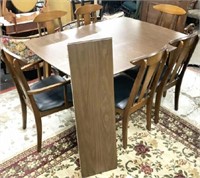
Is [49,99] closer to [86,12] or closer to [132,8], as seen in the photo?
[86,12]

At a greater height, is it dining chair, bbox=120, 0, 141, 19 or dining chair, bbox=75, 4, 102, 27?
dining chair, bbox=75, 4, 102, 27

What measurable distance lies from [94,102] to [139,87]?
0.43 meters

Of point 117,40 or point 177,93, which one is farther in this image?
point 177,93

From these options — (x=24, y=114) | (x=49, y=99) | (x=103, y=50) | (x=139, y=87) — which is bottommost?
(x=24, y=114)

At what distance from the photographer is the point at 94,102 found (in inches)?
65.5

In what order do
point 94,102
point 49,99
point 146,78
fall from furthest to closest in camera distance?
1. point 49,99
2. point 146,78
3. point 94,102

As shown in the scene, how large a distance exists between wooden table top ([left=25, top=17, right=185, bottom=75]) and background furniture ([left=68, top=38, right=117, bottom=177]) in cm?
21

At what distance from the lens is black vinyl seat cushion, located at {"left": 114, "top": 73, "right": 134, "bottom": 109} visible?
1974mm

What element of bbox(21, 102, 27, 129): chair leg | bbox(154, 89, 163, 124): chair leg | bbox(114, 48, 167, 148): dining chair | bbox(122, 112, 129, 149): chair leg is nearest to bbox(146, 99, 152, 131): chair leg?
bbox(114, 48, 167, 148): dining chair

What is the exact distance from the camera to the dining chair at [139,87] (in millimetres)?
1690

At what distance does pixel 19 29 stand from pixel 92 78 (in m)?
2.44

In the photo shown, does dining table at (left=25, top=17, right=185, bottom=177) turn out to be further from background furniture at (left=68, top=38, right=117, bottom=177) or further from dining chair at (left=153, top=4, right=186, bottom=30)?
dining chair at (left=153, top=4, right=186, bottom=30)

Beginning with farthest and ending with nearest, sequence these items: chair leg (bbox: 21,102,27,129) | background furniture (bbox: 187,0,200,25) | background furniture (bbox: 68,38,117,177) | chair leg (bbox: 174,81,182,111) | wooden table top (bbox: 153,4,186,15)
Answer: background furniture (bbox: 187,0,200,25)
wooden table top (bbox: 153,4,186,15)
chair leg (bbox: 174,81,182,111)
chair leg (bbox: 21,102,27,129)
background furniture (bbox: 68,38,117,177)

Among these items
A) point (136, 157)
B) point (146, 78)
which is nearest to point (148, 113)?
point (136, 157)
